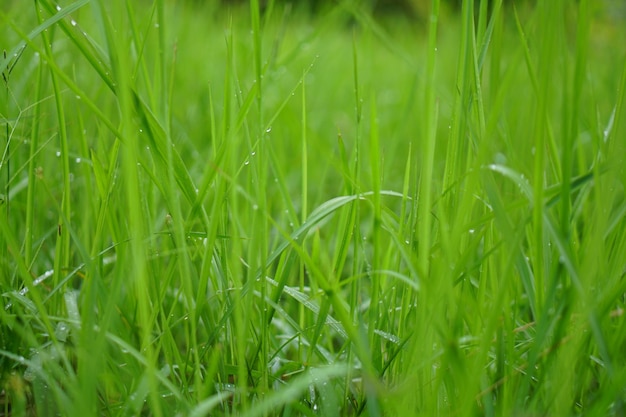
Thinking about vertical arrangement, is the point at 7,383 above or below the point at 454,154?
below

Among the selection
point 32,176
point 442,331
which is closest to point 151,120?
point 32,176

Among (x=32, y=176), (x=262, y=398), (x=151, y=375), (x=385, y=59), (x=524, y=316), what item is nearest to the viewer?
(x=151, y=375)

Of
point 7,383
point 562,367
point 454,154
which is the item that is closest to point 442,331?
point 562,367

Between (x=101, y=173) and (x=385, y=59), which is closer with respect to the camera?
(x=101, y=173)

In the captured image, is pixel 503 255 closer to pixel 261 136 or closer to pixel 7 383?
pixel 261 136

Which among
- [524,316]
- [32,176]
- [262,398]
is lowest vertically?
[524,316]

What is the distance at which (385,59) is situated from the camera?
3260 mm

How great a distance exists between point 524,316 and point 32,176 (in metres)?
0.66

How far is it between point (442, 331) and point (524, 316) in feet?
1.40

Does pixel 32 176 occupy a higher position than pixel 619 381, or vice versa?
pixel 32 176

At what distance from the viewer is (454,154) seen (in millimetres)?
603

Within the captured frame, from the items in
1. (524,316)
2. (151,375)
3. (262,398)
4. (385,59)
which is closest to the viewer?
(151,375)

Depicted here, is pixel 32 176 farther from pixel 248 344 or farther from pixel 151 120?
pixel 248 344

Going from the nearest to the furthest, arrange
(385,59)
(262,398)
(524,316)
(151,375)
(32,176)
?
1. (151,375)
2. (262,398)
3. (32,176)
4. (524,316)
5. (385,59)
